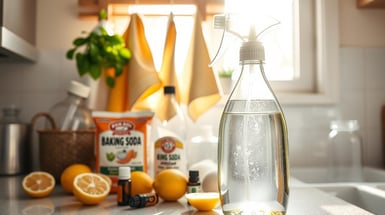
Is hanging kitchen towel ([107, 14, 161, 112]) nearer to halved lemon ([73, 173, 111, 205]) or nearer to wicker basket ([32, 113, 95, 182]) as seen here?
wicker basket ([32, 113, 95, 182])

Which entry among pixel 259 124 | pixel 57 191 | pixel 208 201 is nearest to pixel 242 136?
pixel 259 124

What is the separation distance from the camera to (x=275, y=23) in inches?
32.0

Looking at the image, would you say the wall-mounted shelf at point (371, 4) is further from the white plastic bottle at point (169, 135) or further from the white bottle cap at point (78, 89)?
the white bottle cap at point (78, 89)

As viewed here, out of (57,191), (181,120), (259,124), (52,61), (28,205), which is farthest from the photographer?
(52,61)

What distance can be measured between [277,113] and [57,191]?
65 centimetres

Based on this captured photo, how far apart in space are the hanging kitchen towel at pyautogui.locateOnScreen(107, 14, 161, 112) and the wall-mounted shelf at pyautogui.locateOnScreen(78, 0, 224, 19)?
0.08m

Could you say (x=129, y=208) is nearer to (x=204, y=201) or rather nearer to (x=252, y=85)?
(x=204, y=201)

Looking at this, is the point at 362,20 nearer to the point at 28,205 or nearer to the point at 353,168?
the point at 353,168

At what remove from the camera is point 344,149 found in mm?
1513

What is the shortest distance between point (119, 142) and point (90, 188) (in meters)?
0.18

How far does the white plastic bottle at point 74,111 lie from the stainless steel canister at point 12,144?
0.39 ft

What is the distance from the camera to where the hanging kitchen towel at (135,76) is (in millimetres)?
1385

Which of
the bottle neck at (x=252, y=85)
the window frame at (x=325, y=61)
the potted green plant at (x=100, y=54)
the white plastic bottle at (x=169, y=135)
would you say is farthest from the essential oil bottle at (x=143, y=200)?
the window frame at (x=325, y=61)

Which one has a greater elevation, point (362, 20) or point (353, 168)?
point (362, 20)
